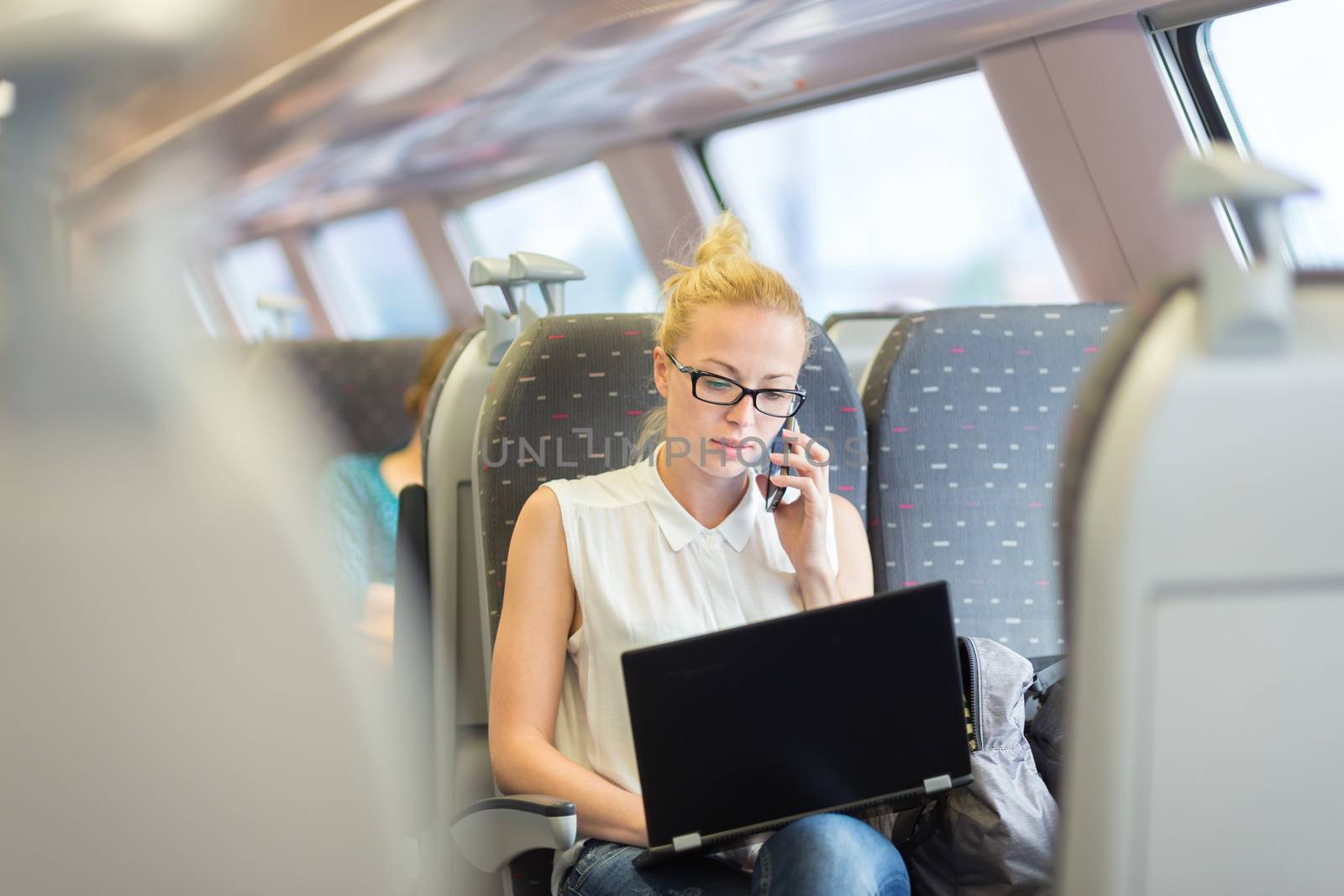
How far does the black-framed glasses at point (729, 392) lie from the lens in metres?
1.45

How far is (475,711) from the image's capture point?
1.71m

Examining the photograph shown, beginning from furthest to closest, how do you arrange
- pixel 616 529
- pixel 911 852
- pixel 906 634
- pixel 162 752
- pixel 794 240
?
pixel 794 240 → pixel 616 529 → pixel 911 852 → pixel 906 634 → pixel 162 752

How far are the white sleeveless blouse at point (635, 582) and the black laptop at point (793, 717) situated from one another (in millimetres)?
326

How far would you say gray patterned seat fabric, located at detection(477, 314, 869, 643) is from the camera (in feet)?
5.24

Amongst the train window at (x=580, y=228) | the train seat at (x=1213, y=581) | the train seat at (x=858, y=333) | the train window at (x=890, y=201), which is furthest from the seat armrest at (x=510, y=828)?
the train window at (x=580, y=228)

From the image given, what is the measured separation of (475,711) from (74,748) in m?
1.43

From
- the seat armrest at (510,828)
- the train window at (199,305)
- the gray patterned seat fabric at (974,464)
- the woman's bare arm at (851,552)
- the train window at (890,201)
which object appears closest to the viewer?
the train window at (199,305)

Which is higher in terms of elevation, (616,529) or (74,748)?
(74,748)

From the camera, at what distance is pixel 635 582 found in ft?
4.82

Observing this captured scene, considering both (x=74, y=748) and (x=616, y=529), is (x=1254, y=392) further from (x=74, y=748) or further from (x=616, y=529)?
(x=616, y=529)

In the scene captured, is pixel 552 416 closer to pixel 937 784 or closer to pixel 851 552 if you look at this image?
pixel 851 552

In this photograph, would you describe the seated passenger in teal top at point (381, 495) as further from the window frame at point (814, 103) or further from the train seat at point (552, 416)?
the window frame at point (814, 103)

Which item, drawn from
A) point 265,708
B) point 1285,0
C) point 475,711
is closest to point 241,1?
point 265,708

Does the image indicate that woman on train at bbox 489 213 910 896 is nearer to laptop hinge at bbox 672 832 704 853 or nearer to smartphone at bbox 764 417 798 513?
smartphone at bbox 764 417 798 513
